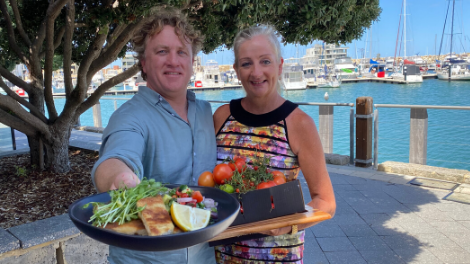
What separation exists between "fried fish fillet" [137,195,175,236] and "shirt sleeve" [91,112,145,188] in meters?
0.27

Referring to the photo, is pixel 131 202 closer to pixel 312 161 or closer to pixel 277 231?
pixel 277 231

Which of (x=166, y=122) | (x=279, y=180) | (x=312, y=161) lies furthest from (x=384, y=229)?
(x=166, y=122)

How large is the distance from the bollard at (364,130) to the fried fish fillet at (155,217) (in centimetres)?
621

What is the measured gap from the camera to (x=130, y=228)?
3.58 feet

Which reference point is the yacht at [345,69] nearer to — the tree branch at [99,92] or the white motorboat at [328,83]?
the white motorboat at [328,83]

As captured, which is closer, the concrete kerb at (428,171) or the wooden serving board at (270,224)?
the wooden serving board at (270,224)

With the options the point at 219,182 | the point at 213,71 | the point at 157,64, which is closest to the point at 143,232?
the point at 219,182

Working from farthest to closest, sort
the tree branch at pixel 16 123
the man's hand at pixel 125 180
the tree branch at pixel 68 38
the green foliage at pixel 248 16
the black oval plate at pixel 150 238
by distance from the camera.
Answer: the tree branch at pixel 16 123
the tree branch at pixel 68 38
the green foliage at pixel 248 16
the man's hand at pixel 125 180
the black oval plate at pixel 150 238

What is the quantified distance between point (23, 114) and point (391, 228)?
4.76 m

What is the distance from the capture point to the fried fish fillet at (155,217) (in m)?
1.06

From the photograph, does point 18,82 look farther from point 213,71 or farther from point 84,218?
point 213,71

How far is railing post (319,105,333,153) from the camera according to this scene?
7902 mm

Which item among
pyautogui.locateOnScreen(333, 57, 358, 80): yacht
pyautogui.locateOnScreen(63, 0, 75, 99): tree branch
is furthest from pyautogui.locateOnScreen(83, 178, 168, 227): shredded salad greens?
pyautogui.locateOnScreen(333, 57, 358, 80): yacht

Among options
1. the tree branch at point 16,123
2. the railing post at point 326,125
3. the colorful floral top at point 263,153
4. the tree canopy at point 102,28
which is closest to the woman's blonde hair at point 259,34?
the colorful floral top at point 263,153
